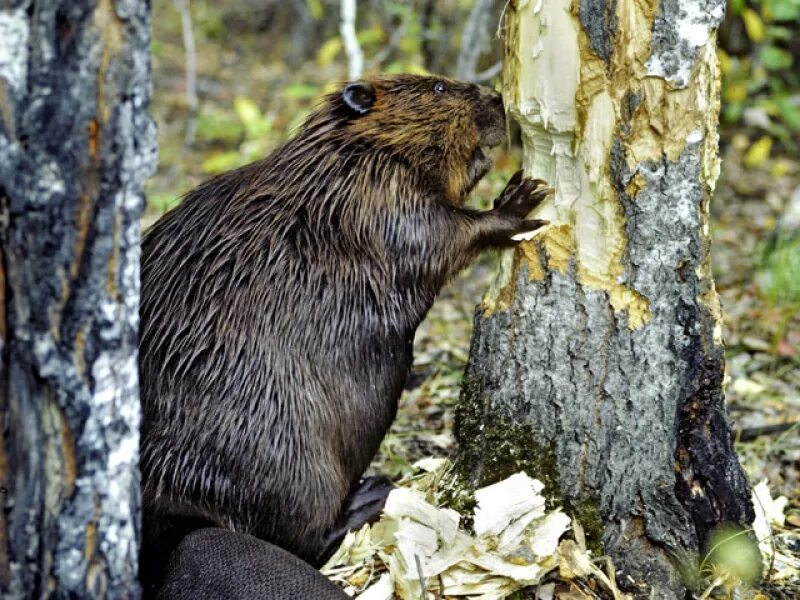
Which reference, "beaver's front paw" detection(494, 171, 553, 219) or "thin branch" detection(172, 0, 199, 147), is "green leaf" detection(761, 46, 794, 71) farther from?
"beaver's front paw" detection(494, 171, 553, 219)

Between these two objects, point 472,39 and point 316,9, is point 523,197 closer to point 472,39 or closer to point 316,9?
point 472,39

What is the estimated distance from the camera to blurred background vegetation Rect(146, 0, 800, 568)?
14.2 ft

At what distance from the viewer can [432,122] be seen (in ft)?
10.9

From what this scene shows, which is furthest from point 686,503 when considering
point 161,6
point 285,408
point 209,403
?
point 161,6

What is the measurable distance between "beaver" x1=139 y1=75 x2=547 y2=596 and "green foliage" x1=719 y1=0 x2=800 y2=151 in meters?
4.49

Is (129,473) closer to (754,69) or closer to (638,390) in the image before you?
(638,390)

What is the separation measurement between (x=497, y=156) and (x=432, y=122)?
3.36 meters

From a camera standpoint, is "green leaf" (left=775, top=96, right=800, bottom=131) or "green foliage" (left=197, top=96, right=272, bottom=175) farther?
"green foliage" (left=197, top=96, right=272, bottom=175)

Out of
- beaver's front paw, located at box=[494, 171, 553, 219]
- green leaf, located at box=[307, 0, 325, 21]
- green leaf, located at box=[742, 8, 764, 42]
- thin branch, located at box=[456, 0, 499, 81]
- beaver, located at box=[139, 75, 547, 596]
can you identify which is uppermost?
green leaf, located at box=[307, 0, 325, 21]

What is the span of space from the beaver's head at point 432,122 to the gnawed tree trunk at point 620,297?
0.48 m

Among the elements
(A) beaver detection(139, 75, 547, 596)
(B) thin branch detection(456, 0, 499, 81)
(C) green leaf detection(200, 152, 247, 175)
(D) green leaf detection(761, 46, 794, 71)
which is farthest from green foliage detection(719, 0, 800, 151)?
(A) beaver detection(139, 75, 547, 596)

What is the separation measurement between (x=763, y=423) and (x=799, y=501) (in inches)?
26.1

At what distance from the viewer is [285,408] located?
9.43ft

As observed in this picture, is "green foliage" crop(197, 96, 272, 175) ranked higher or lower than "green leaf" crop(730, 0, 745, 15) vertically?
lower
